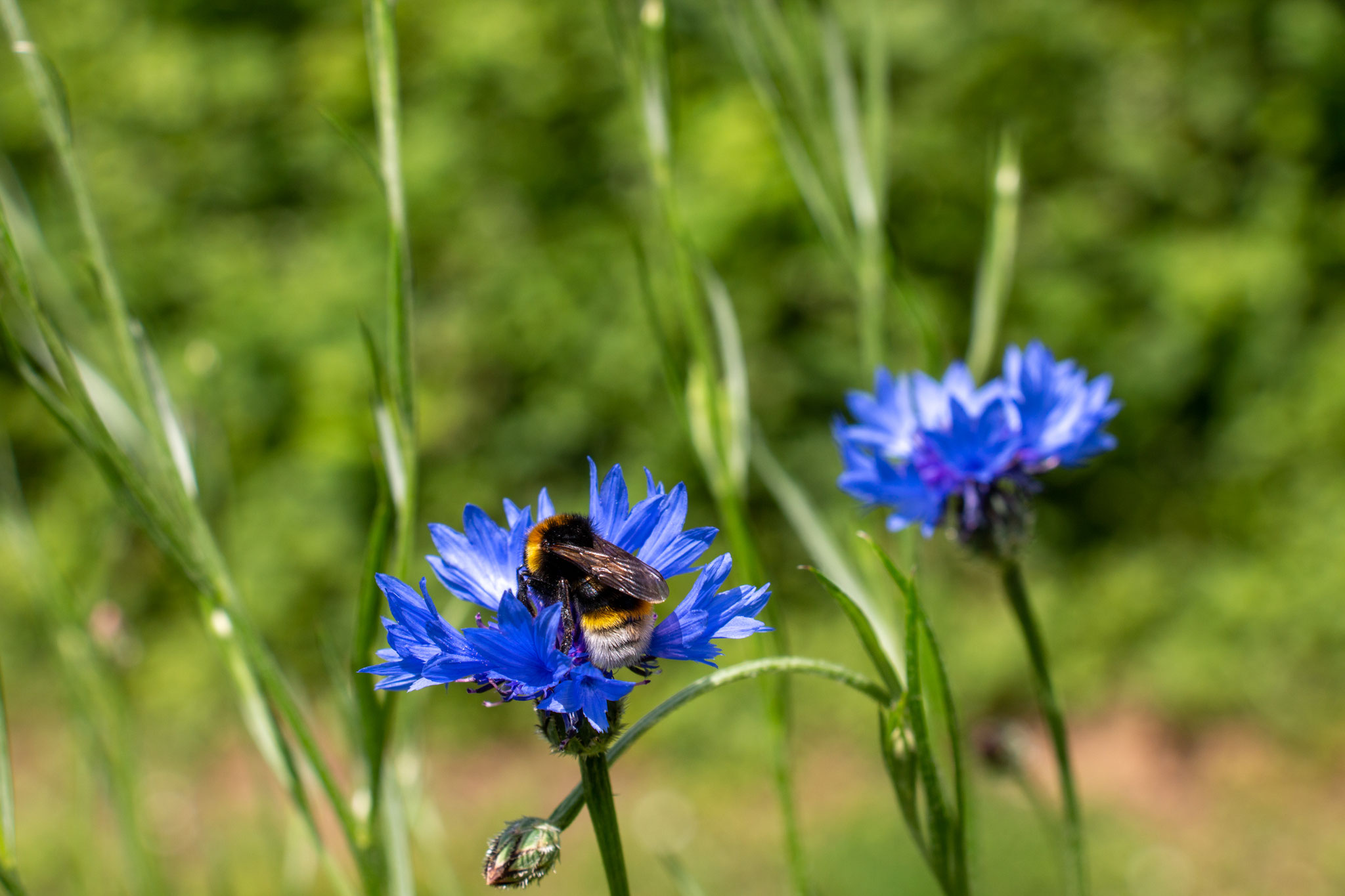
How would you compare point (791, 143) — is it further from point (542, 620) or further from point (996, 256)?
point (542, 620)

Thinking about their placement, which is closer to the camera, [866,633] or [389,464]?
[866,633]

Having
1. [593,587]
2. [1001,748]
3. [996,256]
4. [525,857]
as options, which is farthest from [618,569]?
[1001,748]

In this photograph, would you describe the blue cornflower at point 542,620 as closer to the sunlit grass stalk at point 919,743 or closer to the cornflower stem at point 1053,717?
the sunlit grass stalk at point 919,743

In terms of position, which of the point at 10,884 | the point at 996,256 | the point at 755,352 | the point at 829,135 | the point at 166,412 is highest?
the point at 755,352

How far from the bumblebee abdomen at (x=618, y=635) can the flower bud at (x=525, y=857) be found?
69 millimetres

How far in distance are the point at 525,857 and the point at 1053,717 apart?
0.34 m

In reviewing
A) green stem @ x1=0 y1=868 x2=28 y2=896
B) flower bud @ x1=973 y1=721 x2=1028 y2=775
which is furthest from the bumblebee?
flower bud @ x1=973 y1=721 x2=1028 y2=775

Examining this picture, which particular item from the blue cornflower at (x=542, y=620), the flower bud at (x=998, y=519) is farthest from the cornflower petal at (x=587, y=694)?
the flower bud at (x=998, y=519)

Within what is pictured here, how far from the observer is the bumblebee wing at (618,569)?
0.43m

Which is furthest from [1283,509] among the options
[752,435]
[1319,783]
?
[752,435]

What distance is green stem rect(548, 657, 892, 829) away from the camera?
38 cm

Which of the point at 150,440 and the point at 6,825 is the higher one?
the point at 150,440

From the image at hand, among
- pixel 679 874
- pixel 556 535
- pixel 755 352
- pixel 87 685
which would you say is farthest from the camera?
pixel 755 352

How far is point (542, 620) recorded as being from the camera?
401 millimetres
